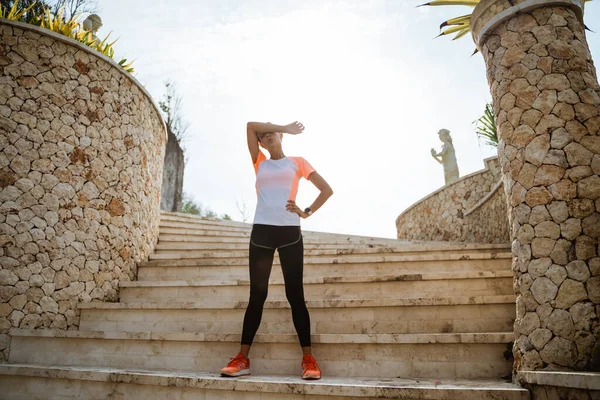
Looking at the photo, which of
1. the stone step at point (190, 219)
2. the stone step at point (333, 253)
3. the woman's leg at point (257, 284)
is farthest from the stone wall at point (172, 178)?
the woman's leg at point (257, 284)

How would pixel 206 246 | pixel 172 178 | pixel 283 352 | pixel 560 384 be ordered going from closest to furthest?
pixel 560 384
pixel 283 352
pixel 206 246
pixel 172 178

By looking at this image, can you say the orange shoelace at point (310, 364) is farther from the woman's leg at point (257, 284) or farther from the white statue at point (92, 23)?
the white statue at point (92, 23)

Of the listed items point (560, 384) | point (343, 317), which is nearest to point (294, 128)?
point (343, 317)

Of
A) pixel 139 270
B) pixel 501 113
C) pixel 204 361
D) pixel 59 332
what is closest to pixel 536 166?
pixel 501 113

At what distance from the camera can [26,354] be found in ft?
9.62

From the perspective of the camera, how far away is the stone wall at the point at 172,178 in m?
13.1

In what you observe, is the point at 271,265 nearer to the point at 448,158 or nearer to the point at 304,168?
the point at 304,168

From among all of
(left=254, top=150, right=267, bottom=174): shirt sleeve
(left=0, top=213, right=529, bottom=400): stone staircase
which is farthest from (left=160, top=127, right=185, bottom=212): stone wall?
(left=254, top=150, right=267, bottom=174): shirt sleeve

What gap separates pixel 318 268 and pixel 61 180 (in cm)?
245

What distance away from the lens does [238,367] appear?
224cm

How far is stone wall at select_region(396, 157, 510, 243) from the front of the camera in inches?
214

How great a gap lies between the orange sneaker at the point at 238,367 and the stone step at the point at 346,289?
3.15 feet

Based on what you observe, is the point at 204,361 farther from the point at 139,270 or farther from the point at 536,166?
the point at 536,166

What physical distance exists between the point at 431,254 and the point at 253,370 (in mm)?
2160
